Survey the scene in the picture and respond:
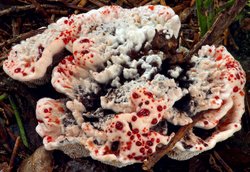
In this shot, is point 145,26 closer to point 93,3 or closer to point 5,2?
point 93,3

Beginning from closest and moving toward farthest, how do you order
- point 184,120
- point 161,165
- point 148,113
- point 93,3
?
point 148,113
point 184,120
point 161,165
point 93,3

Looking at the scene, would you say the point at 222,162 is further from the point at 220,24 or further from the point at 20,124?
the point at 20,124

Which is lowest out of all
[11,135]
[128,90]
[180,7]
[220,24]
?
[11,135]

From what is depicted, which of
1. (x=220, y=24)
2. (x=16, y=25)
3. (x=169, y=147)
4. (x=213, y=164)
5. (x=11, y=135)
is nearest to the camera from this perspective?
(x=169, y=147)

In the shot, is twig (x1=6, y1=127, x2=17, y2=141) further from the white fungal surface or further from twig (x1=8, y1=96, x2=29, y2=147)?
the white fungal surface

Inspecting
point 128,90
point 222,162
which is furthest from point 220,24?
point 222,162

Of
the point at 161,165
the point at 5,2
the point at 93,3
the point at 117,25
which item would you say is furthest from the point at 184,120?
the point at 5,2

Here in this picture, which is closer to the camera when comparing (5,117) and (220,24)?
(220,24)
